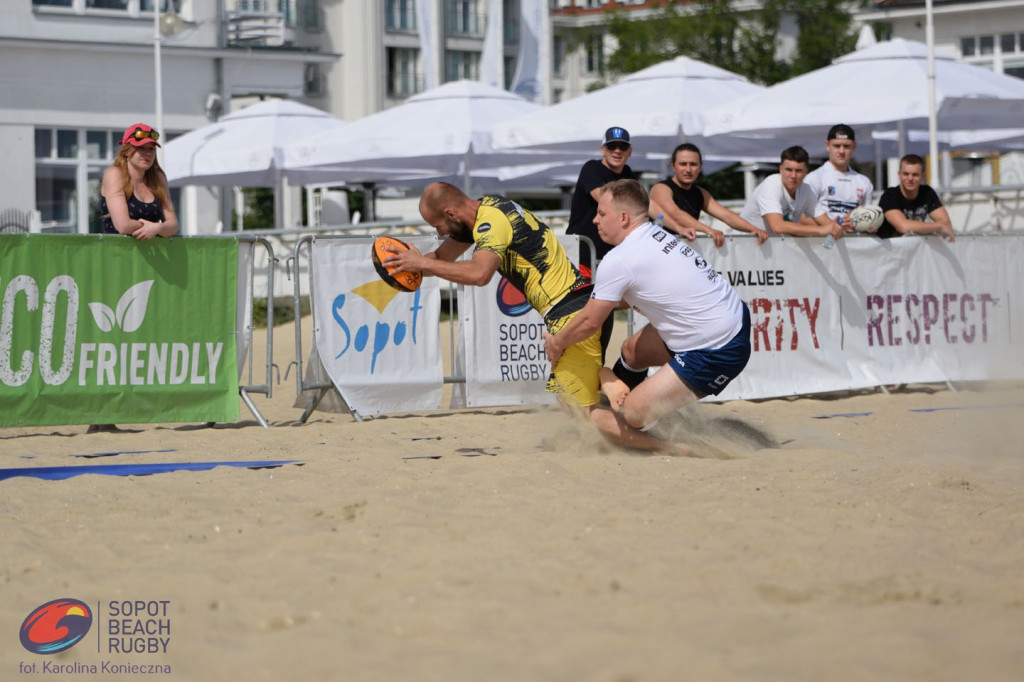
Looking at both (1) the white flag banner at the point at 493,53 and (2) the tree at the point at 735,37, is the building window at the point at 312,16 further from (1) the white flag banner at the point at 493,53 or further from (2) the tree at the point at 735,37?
(1) the white flag banner at the point at 493,53

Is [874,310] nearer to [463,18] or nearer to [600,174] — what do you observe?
[600,174]

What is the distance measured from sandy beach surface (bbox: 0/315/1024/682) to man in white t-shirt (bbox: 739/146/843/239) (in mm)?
3265

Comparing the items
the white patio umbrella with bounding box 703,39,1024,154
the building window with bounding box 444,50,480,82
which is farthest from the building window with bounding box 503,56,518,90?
the white patio umbrella with bounding box 703,39,1024,154

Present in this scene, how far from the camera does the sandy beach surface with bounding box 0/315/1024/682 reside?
342 centimetres

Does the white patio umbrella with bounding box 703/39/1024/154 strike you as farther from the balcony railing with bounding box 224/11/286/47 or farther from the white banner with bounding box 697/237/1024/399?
the balcony railing with bounding box 224/11/286/47

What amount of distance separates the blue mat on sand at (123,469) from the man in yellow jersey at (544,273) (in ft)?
4.66

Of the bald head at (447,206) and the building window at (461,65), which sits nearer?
the bald head at (447,206)

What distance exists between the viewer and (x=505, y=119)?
750 inches

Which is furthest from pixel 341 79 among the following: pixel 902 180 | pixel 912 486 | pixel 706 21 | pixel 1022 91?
pixel 912 486

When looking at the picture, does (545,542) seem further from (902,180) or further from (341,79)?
(341,79)

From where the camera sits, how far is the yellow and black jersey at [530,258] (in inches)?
278

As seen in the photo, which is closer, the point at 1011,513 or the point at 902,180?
the point at 1011,513

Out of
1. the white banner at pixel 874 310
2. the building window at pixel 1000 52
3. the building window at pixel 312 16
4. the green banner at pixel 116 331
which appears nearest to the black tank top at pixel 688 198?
the white banner at pixel 874 310

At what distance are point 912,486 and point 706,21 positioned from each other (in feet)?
158
